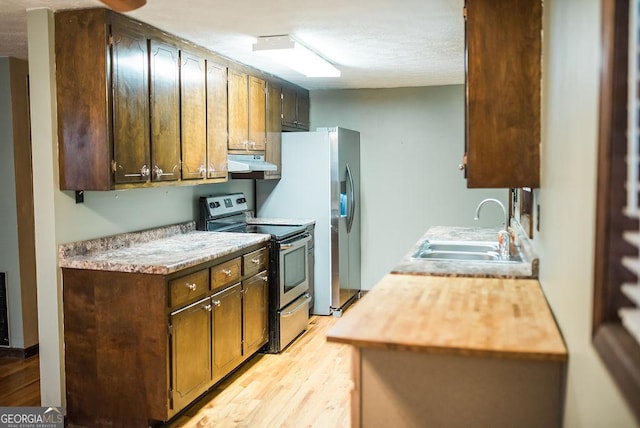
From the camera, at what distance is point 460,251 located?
3801 millimetres

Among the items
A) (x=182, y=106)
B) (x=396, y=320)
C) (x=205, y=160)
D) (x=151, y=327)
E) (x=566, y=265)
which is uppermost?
(x=182, y=106)

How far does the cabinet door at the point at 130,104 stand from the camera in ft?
10.4

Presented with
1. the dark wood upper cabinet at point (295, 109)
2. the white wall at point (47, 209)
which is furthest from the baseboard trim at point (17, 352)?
the dark wood upper cabinet at point (295, 109)

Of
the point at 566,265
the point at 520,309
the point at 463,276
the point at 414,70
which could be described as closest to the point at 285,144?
the point at 414,70

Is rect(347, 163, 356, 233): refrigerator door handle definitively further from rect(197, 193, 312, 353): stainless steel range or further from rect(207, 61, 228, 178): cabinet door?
rect(207, 61, 228, 178): cabinet door

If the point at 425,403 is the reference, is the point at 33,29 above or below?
above

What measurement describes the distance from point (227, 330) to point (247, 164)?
4.68ft

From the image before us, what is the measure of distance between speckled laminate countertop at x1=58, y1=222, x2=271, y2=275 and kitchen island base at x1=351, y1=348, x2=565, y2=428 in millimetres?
1411

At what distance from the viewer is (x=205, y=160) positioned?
4.13 m

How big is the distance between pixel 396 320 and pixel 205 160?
2.42m

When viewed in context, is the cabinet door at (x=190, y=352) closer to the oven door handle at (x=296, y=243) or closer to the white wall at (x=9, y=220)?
the oven door handle at (x=296, y=243)

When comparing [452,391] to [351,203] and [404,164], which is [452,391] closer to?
[351,203]

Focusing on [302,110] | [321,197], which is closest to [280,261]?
[321,197]

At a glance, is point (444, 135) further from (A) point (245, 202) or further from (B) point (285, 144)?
(A) point (245, 202)
